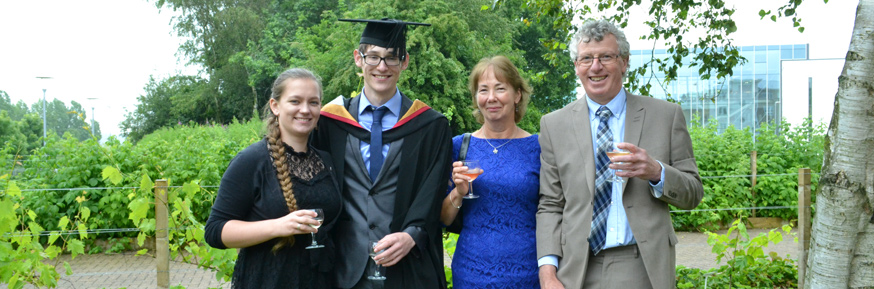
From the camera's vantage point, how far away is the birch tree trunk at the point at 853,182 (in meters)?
2.58

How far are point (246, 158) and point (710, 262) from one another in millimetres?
8742

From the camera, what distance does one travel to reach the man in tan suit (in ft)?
9.06

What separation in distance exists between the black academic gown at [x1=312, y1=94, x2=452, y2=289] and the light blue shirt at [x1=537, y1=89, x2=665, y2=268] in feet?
1.64

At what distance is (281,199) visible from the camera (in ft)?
9.05

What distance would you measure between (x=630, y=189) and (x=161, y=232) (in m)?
3.69

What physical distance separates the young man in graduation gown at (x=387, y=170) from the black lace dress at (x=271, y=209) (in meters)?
0.12

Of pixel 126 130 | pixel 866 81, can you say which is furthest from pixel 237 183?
pixel 126 130

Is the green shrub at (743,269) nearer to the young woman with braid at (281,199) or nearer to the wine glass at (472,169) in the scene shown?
the wine glass at (472,169)

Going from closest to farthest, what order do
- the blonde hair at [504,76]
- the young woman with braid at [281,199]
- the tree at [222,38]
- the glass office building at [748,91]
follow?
the young woman with braid at [281,199] < the blonde hair at [504,76] < the glass office building at [748,91] < the tree at [222,38]

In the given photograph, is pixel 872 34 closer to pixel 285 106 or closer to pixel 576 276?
pixel 576 276

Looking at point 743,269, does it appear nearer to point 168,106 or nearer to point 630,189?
point 630,189

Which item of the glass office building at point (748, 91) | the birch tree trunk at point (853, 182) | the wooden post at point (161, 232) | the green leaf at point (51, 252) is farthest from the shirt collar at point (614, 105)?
the glass office building at point (748, 91)

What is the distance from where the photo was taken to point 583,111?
299 centimetres

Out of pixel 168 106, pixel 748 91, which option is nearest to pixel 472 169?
pixel 748 91
